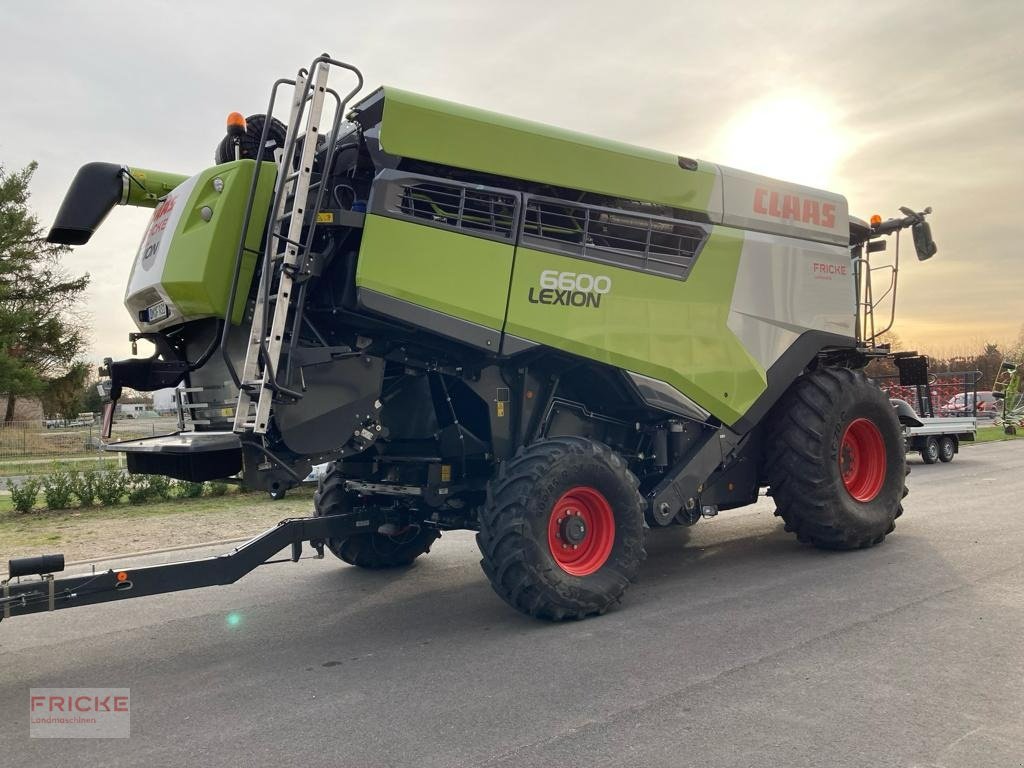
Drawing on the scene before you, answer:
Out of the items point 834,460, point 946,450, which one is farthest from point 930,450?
point 834,460

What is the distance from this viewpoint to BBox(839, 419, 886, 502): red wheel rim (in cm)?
756

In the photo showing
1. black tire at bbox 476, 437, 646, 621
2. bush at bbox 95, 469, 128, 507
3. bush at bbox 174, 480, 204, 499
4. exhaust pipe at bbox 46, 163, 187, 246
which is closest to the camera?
black tire at bbox 476, 437, 646, 621

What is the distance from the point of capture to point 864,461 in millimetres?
7707

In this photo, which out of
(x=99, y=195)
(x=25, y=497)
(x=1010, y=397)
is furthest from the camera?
(x=1010, y=397)

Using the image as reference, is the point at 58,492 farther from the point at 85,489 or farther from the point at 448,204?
the point at 448,204

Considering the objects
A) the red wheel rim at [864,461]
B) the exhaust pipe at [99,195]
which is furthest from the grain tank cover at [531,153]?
the red wheel rim at [864,461]

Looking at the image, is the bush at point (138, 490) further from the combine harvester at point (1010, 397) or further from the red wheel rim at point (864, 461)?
the combine harvester at point (1010, 397)

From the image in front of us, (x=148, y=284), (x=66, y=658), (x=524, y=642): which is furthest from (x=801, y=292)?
(x=66, y=658)

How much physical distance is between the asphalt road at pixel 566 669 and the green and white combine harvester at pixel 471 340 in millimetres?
556

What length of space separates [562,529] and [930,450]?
15.0 m

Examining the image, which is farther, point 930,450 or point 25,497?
point 930,450

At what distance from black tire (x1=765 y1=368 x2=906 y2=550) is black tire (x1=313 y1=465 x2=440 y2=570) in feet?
10.2

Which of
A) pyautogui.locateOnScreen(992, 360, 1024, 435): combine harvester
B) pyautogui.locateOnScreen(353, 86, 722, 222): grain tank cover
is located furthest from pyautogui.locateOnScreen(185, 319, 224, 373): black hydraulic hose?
pyautogui.locateOnScreen(992, 360, 1024, 435): combine harvester

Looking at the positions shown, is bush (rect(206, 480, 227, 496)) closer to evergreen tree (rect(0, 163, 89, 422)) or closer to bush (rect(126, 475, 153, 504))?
bush (rect(126, 475, 153, 504))
